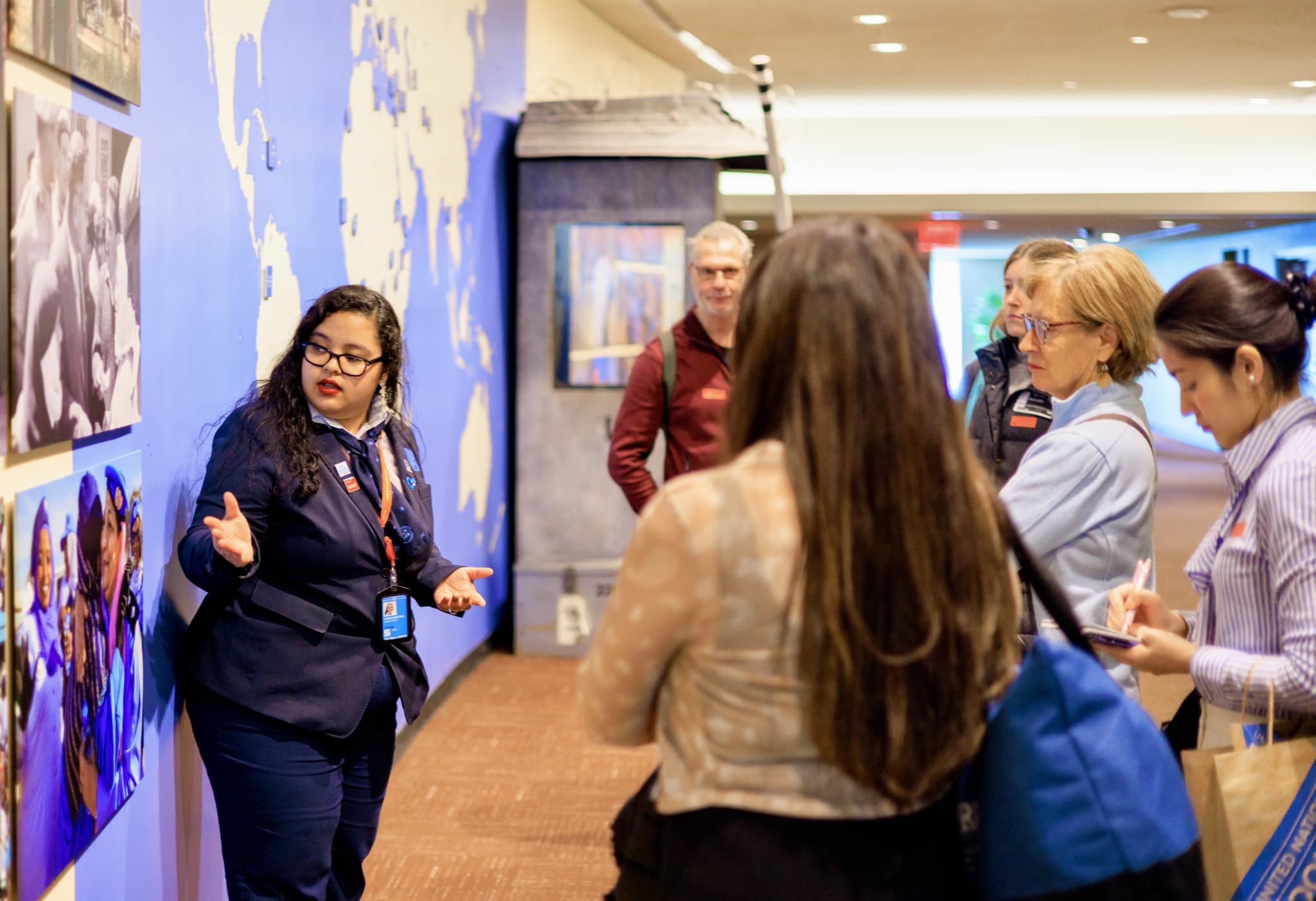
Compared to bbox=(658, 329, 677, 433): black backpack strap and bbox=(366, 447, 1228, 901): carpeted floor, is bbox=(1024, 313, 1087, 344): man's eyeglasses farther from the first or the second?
bbox=(366, 447, 1228, 901): carpeted floor

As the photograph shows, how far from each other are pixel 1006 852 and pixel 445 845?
2.73 metres

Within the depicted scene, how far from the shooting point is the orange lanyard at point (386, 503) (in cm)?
230

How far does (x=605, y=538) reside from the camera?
6082 mm

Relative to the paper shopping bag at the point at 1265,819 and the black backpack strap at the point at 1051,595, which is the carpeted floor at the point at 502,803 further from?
the black backpack strap at the point at 1051,595

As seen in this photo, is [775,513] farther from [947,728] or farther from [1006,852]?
[1006,852]

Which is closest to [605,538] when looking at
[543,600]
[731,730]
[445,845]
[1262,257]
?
[543,600]

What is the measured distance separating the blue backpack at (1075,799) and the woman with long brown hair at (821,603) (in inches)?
1.8

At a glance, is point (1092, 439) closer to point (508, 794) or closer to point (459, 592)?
point (459, 592)

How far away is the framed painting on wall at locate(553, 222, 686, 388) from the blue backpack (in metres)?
4.96

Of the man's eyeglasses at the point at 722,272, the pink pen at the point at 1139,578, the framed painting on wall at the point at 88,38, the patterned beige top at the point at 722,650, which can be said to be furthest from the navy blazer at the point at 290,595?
the man's eyeglasses at the point at 722,272

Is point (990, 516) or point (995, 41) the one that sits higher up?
point (995, 41)

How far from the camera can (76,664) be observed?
6.15ft

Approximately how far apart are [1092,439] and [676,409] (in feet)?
6.01

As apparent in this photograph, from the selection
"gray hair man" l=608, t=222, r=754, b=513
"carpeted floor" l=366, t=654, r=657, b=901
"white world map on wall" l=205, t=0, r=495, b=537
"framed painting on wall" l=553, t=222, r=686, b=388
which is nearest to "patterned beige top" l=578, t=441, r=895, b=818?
"white world map on wall" l=205, t=0, r=495, b=537
